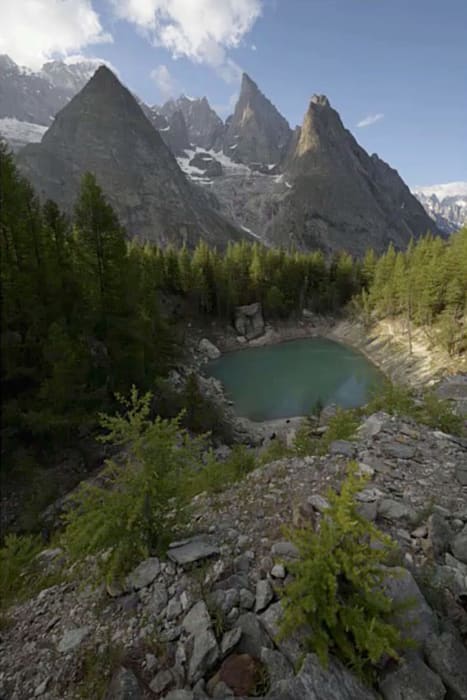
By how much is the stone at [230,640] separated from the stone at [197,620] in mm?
Result: 235

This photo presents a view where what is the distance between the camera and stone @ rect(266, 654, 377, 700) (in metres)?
2.48

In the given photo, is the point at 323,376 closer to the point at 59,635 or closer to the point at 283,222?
the point at 59,635

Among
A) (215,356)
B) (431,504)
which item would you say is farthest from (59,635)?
(215,356)

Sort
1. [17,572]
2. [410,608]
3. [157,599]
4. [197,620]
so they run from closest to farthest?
[410,608] → [197,620] → [157,599] → [17,572]

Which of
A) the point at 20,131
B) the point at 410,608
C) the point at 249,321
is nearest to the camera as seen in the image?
the point at 410,608

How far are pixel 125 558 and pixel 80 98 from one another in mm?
146213

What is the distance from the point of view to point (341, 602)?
284 centimetres

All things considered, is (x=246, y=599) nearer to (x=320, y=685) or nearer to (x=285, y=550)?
(x=285, y=550)

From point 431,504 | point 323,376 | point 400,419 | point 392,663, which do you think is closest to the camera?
point 392,663

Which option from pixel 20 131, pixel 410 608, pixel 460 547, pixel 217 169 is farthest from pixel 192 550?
pixel 20 131

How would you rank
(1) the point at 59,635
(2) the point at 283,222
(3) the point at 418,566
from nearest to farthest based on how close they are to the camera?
1. (1) the point at 59,635
2. (3) the point at 418,566
3. (2) the point at 283,222

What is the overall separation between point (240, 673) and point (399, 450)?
5.35 m

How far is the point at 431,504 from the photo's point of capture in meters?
4.93

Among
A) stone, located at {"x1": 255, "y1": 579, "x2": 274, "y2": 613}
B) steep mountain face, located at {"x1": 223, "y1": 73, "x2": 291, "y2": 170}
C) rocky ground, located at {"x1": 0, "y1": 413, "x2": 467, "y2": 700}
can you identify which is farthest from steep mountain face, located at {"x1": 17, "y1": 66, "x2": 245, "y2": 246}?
stone, located at {"x1": 255, "y1": 579, "x2": 274, "y2": 613}
